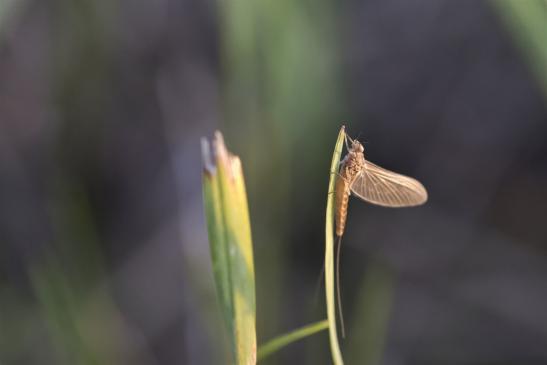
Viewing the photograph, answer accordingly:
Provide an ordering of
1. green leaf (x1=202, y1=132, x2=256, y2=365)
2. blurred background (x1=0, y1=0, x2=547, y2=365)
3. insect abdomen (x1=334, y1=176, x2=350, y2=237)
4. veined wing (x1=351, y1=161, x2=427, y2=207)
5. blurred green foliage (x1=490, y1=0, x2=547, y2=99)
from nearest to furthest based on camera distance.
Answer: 1. green leaf (x1=202, y1=132, x2=256, y2=365)
2. blurred green foliage (x1=490, y1=0, x2=547, y2=99)
3. insect abdomen (x1=334, y1=176, x2=350, y2=237)
4. veined wing (x1=351, y1=161, x2=427, y2=207)
5. blurred background (x1=0, y1=0, x2=547, y2=365)

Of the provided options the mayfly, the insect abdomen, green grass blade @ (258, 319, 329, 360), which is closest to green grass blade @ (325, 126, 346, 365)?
green grass blade @ (258, 319, 329, 360)

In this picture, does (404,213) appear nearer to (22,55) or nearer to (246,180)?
(246,180)

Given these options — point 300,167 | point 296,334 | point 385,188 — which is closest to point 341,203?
point 385,188

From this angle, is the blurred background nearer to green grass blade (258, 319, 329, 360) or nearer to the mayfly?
the mayfly

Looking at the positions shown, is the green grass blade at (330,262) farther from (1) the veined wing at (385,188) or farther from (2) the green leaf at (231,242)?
(1) the veined wing at (385,188)

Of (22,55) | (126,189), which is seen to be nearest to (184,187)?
(126,189)

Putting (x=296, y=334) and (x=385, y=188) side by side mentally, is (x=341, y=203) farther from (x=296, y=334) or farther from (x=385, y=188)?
(x=296, y=334)
